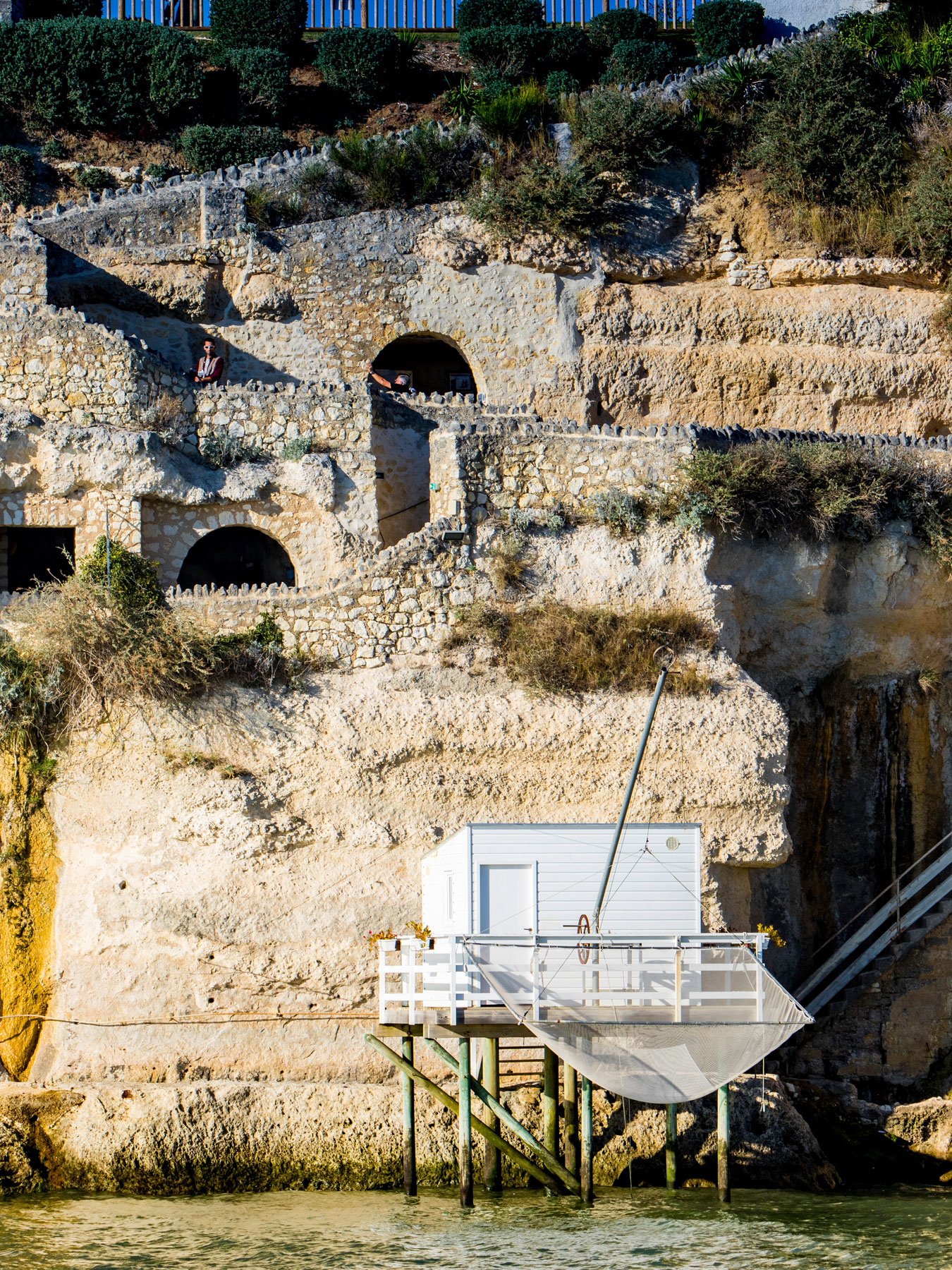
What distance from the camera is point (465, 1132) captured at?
17328mm

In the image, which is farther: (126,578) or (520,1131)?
(126,578)

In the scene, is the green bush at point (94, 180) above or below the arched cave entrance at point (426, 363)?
above

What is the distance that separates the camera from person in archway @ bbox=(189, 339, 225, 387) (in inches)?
994

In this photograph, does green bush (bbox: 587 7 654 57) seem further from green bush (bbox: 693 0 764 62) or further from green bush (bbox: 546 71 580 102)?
green bush (bbox: 546 71 580 102)

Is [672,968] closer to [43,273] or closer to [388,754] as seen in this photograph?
[388,754]

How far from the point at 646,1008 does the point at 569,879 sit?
5.13 feet

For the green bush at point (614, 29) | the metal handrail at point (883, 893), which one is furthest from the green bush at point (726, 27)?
the metal handrail at point (883, 893)

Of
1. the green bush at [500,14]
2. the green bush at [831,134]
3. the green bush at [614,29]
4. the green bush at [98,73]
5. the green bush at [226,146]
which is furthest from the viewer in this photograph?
the green bush at [500,14]

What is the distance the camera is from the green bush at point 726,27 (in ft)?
116

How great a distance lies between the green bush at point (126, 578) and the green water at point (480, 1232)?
22.0 feet

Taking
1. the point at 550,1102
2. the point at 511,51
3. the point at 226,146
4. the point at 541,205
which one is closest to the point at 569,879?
the point at 550,1102

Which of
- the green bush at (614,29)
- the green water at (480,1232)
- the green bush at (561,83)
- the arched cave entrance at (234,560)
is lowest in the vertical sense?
the green water at (480,1232)

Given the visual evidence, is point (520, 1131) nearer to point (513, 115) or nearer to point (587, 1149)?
point (587, 1149)

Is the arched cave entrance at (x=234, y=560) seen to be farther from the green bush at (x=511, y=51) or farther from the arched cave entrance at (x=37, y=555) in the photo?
the green bush at (x=511, y=51)
